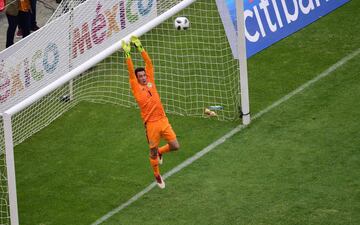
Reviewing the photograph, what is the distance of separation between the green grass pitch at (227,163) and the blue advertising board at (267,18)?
75cm

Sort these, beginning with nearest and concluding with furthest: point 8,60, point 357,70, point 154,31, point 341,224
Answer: point 341,224 → point 8,60 → point 357,70 → point 154,31

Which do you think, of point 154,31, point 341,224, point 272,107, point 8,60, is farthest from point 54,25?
point 341,224

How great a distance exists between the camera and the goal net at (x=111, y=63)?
1538 cm

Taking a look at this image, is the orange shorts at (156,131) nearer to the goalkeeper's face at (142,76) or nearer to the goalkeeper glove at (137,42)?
the goalkeeper's face at (142,76)

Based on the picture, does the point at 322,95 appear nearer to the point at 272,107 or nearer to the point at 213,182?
the point at 272,107

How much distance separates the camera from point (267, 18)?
16.4 meters

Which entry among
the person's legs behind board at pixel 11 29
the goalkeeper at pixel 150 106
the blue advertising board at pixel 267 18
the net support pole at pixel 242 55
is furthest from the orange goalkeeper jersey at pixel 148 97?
the person's legs behind board at pixel 11 29

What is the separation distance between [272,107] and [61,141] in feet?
11.7

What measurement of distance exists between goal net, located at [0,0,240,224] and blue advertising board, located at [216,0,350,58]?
0.66 m

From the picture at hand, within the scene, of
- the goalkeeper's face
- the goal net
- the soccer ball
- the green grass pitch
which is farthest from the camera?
the soccer ball

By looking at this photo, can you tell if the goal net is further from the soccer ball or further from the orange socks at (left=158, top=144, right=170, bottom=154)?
the orange socks at (left=158, top=144, right=170, bottom=154)

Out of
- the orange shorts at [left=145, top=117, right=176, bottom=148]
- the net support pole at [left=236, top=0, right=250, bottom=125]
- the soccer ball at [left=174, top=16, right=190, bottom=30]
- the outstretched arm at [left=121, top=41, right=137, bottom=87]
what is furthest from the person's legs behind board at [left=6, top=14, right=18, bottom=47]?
the orange shorts at [left=145, top=117, right=176, bottom=148]

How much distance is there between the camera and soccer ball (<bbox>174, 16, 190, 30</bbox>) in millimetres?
17547

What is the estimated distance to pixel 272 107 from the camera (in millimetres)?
15812
